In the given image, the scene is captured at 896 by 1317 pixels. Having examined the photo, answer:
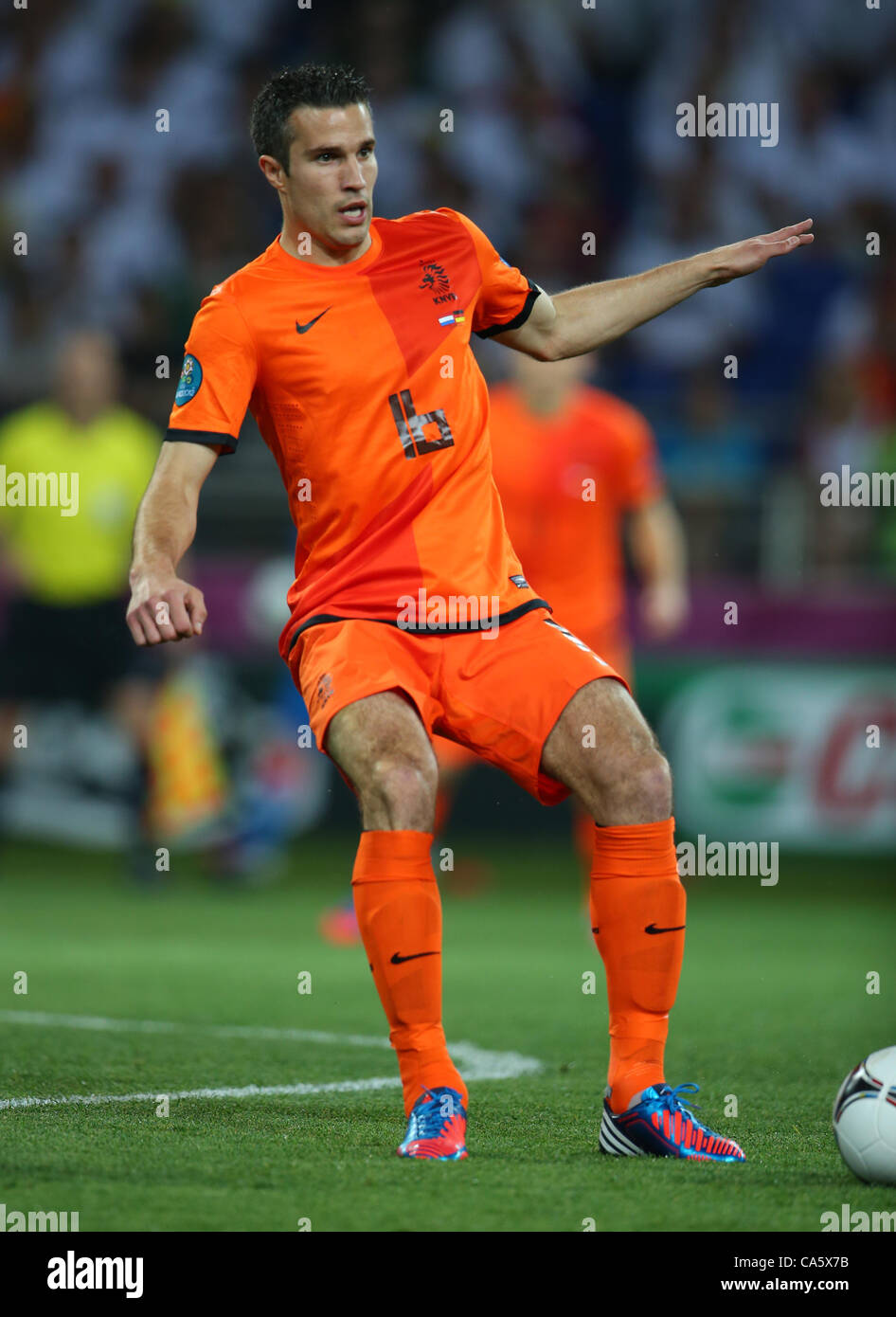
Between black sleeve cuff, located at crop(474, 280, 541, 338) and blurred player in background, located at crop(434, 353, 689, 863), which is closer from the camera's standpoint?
black sleeve cuff, located at crop(474, 280, 541, 338)

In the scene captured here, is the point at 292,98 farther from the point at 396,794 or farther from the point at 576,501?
the point at 576,501

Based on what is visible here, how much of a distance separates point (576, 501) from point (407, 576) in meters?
4.08

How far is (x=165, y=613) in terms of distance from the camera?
371 cm

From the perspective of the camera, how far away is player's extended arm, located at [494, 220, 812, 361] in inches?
174

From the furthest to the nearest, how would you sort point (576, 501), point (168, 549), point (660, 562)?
point (660, 562), point (576, 501), point (168, 549)

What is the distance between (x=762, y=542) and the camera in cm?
1051

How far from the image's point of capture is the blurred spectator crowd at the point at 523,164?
12156 millimetres

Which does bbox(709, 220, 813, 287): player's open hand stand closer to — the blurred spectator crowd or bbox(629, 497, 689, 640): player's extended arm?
bbox(629, 497, 689, 640): player's extended arm

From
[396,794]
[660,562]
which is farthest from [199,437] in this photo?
[660,562]

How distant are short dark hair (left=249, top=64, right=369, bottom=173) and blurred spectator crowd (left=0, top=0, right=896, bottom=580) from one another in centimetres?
712

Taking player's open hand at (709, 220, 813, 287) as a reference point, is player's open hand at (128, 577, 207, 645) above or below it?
below

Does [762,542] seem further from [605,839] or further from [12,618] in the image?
[605,839]

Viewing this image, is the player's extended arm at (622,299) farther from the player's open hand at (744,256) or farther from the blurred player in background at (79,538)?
the blurred player in background at (79,538)

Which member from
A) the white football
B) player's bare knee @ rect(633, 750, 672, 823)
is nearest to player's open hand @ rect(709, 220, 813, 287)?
player's bare knee @ rect(633, 750, 672, 823)
